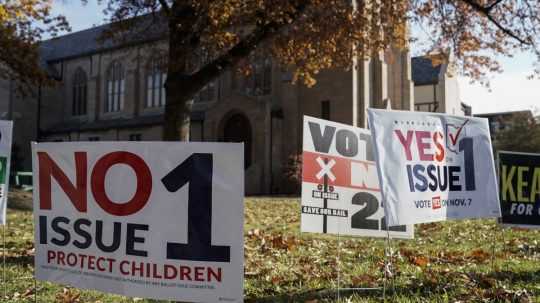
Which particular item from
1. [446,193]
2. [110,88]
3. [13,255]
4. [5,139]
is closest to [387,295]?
[446,193]

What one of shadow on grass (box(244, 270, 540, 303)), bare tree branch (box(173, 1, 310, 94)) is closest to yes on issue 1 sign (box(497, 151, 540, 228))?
shadow on grass (box(244, 270, 540, 303))

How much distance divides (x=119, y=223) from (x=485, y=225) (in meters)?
9.71

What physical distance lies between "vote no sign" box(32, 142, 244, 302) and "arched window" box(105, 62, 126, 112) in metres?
42.6

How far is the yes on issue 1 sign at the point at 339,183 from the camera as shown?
465cm

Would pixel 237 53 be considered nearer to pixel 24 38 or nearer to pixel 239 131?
pixel 24 38

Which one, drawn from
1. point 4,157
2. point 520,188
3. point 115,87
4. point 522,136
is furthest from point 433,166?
point 522,136

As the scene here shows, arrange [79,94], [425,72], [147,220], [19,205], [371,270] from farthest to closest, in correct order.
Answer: [79,94]
[425,72]
[19,205]
[371,270]
[147,220]

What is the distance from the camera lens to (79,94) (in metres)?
48.7

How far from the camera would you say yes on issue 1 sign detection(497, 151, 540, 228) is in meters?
5.93

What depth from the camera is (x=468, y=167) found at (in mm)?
5156

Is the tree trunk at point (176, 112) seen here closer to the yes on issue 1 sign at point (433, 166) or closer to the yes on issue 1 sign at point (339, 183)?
the yes on issue 1 sign at point (339, 183)

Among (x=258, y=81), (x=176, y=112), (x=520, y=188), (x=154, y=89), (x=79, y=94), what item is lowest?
(x=520, y=188)

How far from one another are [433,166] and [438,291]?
1157 millimetres

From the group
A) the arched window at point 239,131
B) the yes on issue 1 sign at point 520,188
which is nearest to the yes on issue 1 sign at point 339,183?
the yes on issue 1 sign at point 520,188
